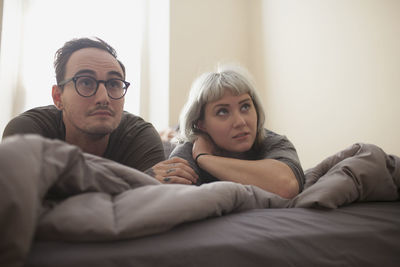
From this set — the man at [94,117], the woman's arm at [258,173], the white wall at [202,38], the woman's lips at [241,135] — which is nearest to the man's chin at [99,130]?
the man at [94,117]

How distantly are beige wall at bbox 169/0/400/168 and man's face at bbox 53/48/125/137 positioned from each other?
1275 millimetres

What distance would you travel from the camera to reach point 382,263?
0.68m

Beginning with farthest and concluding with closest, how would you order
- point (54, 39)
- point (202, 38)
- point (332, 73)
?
point (202, 38) → point (54, 39) → point (332, 73)

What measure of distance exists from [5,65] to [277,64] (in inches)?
76.4

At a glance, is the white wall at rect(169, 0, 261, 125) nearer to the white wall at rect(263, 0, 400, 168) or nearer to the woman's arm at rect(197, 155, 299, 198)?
the white wall at rect(263, 0, 400, 168)

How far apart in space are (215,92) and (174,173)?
0.35 metres

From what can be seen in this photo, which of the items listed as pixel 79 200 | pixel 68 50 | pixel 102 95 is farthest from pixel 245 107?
pixel 79 200

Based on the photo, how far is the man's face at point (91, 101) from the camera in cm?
117

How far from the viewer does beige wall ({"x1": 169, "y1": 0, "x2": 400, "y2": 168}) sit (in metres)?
1.70

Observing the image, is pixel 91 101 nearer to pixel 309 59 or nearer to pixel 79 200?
pixel 79 200

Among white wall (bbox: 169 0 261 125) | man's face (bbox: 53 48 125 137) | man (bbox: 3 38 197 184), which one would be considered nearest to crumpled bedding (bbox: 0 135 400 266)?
man (bbox: 3 38 197 184)

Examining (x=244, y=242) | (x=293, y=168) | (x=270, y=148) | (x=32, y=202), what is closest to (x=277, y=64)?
(x=270, y=148)

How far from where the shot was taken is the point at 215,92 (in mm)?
1234

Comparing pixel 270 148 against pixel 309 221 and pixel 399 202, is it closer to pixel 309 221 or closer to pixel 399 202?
pixel 399 202
